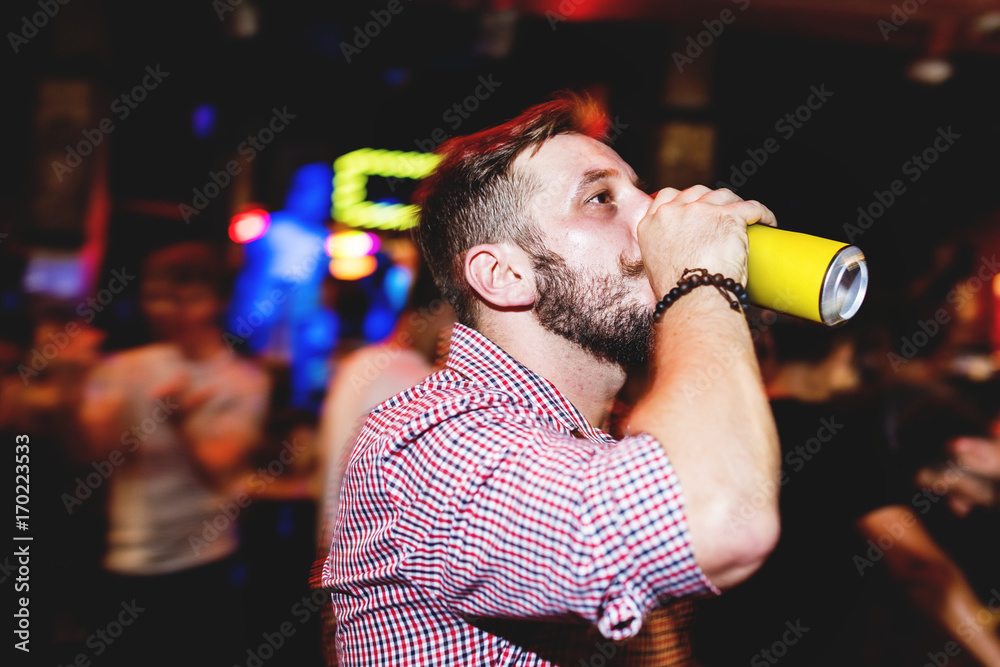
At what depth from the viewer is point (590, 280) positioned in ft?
3.84

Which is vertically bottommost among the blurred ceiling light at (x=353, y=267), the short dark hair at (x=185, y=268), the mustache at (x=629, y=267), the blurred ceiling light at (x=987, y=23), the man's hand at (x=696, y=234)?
the blurred ceiling light at (x=353, y=267)

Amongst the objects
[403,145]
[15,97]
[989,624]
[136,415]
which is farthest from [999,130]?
[15,97]

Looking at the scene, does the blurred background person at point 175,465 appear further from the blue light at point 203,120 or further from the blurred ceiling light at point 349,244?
the blurred ceiling light at point 349,244

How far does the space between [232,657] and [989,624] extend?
289cm

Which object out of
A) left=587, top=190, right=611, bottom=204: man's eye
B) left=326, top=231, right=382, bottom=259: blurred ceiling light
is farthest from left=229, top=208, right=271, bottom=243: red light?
left=587, top=190, right=611, bottom=204: man's eye

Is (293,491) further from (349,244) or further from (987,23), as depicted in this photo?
(987,23)

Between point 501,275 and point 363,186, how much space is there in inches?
250

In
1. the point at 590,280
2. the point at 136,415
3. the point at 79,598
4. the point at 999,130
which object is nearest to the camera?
the point at 590,280

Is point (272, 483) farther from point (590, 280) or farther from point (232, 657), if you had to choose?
point (590, 280)

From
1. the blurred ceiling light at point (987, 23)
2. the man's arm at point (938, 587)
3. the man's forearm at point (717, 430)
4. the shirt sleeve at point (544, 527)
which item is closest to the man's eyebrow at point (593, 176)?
the man's forearm at point (717, 430)

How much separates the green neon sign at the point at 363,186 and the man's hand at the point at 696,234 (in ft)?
20.4

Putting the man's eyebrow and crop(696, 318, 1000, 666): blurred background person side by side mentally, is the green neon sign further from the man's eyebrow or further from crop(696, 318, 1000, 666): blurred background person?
the man's eyebrow

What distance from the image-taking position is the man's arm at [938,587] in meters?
2.18

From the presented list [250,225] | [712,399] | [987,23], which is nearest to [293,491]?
[712,399]
